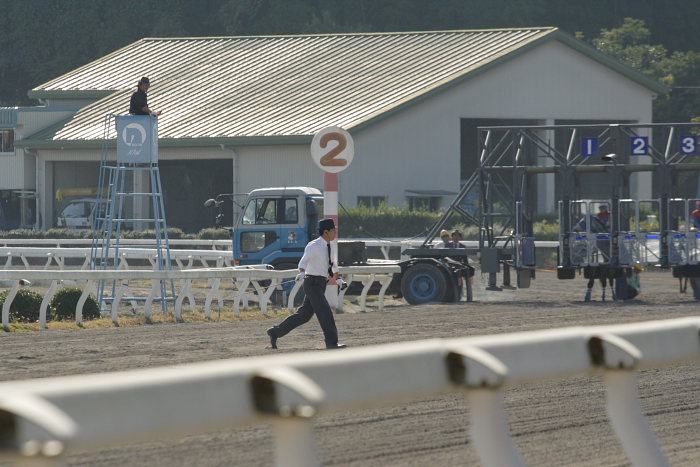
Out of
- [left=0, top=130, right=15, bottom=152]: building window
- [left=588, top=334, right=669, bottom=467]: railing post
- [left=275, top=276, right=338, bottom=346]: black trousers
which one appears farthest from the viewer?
[left=0, top=130, right=15, bottom=152]: building window

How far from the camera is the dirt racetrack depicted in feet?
13.1

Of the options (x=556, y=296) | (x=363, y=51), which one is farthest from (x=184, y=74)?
(x=556, y=296)

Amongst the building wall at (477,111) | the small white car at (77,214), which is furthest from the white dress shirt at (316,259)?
the small white car at (77,214)

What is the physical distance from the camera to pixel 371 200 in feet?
143

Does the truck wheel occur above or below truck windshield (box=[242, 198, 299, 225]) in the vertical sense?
below

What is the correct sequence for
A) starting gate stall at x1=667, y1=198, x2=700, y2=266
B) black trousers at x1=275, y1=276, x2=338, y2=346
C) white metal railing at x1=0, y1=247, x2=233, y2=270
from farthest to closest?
white metal railing at x1=0, y1=247, x2=233, y2=270 < starting gate stall at x1=667, y1=198, x2=700, y2=266 < black trousers at x1=275, y1=276, x2=338, y2=346

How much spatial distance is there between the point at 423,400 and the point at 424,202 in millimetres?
40378

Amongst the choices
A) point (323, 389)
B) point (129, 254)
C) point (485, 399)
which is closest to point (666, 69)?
point (129, 254)

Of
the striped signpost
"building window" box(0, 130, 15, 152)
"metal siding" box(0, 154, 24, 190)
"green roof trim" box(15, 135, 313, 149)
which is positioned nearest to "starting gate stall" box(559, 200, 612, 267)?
the striped signpost

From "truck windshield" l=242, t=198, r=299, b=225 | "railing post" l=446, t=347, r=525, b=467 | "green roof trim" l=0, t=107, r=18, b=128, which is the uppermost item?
"green roof trim" l=0, t=107, r=18, b=128

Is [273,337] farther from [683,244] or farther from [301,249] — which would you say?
[683,244]

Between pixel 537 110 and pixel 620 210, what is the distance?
69.6 ft

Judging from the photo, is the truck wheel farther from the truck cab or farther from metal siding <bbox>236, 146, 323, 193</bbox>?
metal siding <bbox>236, 146, 323, 193</bbox>

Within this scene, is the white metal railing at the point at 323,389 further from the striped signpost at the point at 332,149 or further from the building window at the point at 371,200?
the building window at the point at 371,200
